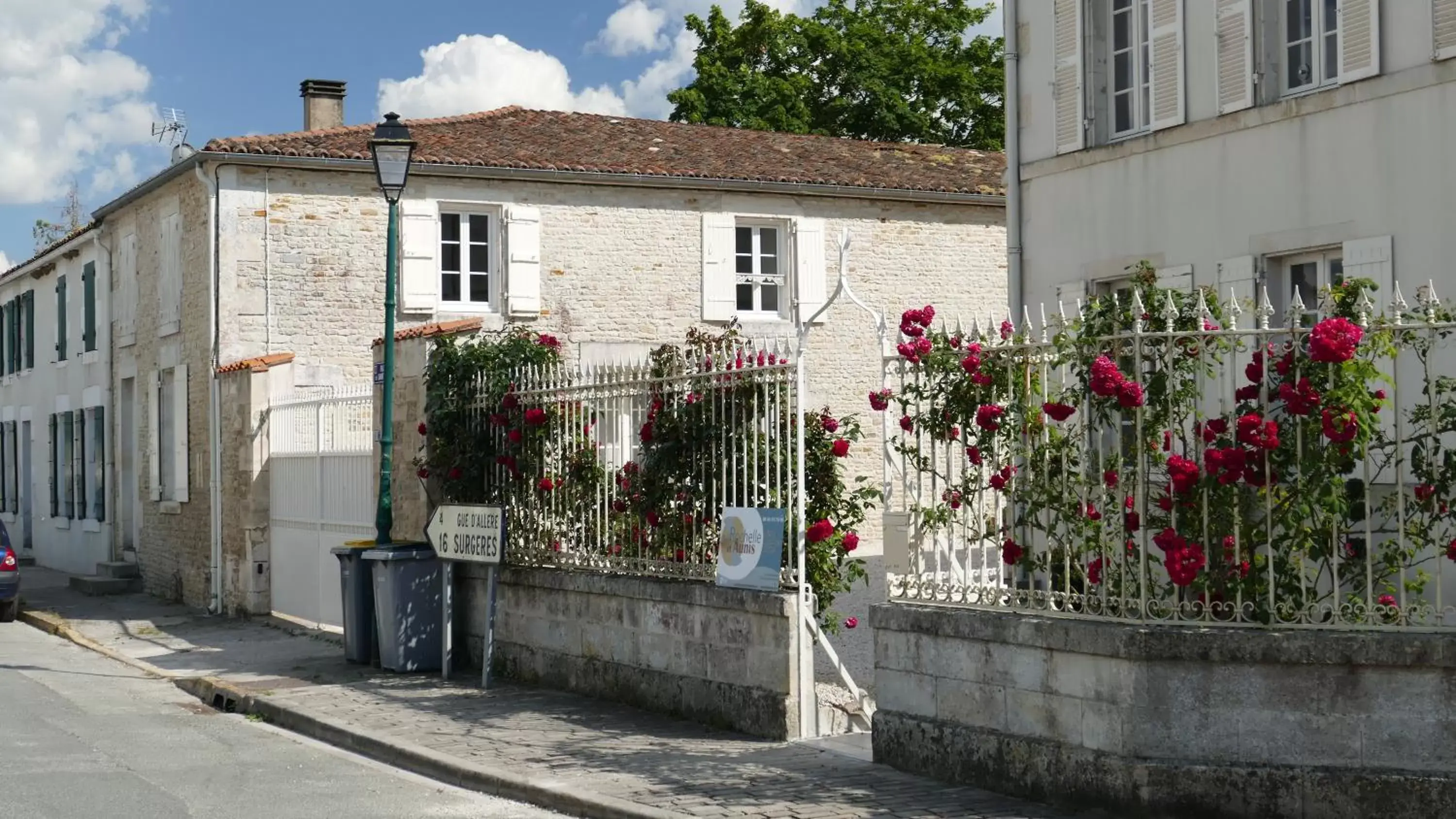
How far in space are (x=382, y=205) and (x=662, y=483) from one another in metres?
11.7

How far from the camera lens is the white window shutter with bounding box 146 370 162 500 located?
2352cm

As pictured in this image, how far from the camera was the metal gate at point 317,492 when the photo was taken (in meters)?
16.8

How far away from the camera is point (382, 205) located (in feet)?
71.6

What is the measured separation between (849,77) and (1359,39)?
2762 cm

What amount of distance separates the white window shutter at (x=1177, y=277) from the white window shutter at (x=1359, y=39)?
6.23 feet

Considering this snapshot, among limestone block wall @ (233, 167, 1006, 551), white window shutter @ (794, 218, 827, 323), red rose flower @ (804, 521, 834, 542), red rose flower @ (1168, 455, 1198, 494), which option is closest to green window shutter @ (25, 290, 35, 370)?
limestone block wall @ (233, 167, 1006, 551)

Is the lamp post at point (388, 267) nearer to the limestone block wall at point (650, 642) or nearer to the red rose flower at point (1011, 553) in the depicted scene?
the limestone block wall at point (650, 642)

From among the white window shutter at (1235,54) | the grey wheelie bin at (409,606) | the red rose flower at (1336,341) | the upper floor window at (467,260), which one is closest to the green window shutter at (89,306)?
the upper floor window at (467,260)

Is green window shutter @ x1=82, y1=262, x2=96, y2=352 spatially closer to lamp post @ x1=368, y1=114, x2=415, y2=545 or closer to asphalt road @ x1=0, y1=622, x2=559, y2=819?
asphalt road @ x1=0, y1=622, x2=559, y2=819

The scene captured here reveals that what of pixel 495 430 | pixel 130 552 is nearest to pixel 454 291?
pixel 130 552

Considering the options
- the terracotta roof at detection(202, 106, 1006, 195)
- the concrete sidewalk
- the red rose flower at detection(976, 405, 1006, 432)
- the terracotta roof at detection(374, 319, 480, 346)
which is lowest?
the concrete sidewalk

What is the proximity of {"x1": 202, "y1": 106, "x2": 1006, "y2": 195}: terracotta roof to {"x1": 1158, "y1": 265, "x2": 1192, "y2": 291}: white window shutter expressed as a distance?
10.8 m

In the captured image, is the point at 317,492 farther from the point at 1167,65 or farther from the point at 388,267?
the point at 1167,65

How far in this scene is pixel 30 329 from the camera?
3228cm
